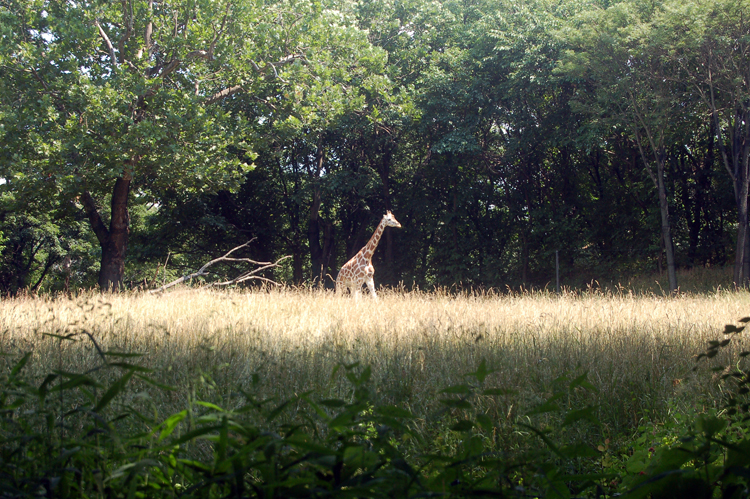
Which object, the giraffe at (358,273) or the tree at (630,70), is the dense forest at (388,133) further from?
the giraffe at (358,273)

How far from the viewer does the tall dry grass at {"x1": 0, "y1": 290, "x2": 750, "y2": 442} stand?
354 cm

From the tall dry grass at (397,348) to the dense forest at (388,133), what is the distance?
143 inches

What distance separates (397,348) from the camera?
497cm

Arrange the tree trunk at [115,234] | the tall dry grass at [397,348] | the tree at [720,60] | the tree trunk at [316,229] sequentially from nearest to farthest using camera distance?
the tall dry grass at [397,348], the tree at [720,60], the tree trunk at [115,234], the tree trunk at [316,229]

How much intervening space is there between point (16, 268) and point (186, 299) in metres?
25.1

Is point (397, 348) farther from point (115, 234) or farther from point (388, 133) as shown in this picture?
point (388, 133)

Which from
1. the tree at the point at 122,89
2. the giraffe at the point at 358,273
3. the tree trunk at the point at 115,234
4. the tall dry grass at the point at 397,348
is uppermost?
the tree at the point at 122,89

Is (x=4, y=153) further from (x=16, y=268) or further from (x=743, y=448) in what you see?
(x=16, y=268)

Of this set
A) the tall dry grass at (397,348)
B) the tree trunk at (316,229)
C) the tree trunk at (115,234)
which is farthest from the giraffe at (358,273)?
the tree trunk at (316,229)

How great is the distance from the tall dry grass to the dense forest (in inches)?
143

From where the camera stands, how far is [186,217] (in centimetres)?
2284

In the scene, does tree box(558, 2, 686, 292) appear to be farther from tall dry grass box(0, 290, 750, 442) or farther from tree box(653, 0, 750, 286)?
tall dry grass box(0, 290, 750, 442)

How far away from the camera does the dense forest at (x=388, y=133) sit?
12.9 metres

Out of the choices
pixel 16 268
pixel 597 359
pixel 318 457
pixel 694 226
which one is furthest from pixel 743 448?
pixel 16 268
